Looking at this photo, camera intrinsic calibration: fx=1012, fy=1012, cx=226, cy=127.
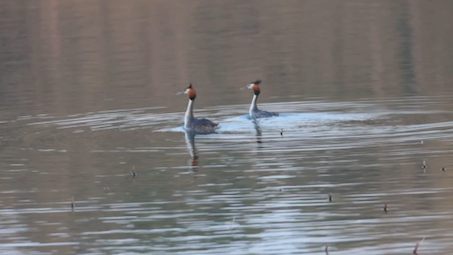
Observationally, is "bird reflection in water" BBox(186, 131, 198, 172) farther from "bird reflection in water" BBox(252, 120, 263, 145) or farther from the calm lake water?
"bird reflection in water" BBox(252, 120, 263, 145)

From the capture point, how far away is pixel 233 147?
19578 millimetres

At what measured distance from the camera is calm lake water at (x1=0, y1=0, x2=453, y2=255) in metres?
12.7

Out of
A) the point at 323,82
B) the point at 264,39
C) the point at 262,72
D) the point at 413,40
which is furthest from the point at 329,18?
the point at 323,82

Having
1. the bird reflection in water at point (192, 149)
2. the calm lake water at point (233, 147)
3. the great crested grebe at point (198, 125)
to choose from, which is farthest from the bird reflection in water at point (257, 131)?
the bird reflection in water at point (192, 149)

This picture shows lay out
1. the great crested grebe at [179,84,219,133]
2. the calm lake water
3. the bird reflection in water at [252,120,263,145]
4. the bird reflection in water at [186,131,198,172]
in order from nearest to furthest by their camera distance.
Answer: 1. the calm lake water
2. the bird reflection in water at [186,131,198,172]
3. the bird reflection in water at [252,120,263,145]
4. the great crested grebe at [179,84,219,133]

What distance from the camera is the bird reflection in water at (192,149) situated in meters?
17.8

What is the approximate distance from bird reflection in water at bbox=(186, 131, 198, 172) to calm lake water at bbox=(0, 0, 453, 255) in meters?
0.06

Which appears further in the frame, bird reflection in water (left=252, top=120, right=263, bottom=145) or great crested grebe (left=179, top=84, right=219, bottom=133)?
great crested grebe (left=179, top=84, right=219, bottom=133)

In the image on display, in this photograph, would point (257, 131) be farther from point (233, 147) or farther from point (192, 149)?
point (192, 149)

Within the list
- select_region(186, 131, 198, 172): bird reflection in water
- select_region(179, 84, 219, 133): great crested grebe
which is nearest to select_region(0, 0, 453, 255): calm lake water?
select_region(186, 131, 198, 172): bird reflection in water

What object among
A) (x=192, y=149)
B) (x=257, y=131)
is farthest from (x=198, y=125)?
(x=192, y=149)

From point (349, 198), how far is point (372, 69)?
1864cm

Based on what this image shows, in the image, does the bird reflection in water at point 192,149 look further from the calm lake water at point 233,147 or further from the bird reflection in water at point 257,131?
the bird reflection in water at point 257,131

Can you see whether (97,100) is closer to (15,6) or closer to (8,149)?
(8,149)
